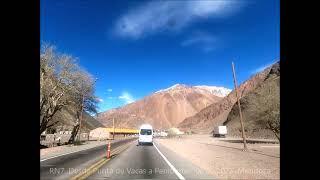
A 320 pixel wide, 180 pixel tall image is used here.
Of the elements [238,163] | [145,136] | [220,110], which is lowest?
[238,163]

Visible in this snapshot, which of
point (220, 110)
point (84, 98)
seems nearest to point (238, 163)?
point (84, 98)

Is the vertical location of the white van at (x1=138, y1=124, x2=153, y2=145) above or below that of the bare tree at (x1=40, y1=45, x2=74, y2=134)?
below

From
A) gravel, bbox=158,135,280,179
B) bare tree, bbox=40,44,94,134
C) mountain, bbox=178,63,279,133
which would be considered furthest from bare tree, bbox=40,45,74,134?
mountain, bbox=178,63,279,133

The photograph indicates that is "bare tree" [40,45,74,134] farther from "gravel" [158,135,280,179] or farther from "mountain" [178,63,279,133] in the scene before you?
"mountain" [178,63,279,133]

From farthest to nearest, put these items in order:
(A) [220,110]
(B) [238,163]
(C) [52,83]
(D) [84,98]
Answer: (A) [220,110] → (D) [84,98] → (C) [52,83] → (B) [238,163]

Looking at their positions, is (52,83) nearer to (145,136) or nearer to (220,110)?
(145,136)

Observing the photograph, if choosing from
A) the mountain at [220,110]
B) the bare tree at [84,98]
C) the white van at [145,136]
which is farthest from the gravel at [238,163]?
the mountain at [220,110]

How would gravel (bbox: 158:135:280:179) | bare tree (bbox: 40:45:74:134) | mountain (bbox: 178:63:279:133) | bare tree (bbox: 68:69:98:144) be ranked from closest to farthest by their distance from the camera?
gravel (bbox: 158:135:280:179) → bare tree (bbox: 40:45:74:134) → bare tree (bbox: 68:69:98:144) → mountain (bbox: 178:63:279:133)
